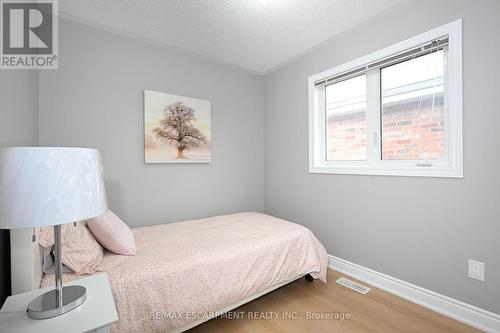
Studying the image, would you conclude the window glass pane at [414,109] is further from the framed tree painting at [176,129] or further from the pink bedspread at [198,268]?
the framed tree painting at [176,129]

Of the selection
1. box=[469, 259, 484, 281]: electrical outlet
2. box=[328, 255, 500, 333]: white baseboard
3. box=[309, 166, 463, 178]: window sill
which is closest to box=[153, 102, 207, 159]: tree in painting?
box=[309, 166, 463, 178]: window sill

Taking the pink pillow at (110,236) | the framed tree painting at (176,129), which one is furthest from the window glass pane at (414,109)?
the pink pillow at (110,236)

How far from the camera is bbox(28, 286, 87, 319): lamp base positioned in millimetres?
918

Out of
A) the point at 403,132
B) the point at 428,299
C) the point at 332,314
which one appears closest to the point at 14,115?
the point at 332,314

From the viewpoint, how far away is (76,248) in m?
1.39

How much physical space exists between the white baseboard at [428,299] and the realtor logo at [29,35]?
3.28 metres

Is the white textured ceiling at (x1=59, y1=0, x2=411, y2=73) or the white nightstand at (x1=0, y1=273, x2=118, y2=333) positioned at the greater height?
the white textured ceiling at (x1=59, y1=0, x2=411, y2=73)

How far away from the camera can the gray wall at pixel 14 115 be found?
1265 millimetres

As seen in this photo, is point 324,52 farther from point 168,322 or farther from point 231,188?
point 168,322

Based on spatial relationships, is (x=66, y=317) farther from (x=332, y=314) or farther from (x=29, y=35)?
(x=29, y=35)

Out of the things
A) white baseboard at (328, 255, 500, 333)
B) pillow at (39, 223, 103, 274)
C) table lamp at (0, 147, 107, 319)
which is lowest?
white baseboard at (328, 255, 500, 333)

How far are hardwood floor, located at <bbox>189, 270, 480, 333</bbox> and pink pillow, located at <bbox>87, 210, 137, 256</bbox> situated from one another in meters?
0.77

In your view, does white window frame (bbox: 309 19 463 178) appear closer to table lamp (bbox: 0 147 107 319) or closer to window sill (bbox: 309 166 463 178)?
window sill (bbox: 309 166 463 178)

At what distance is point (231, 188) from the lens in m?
3.26
